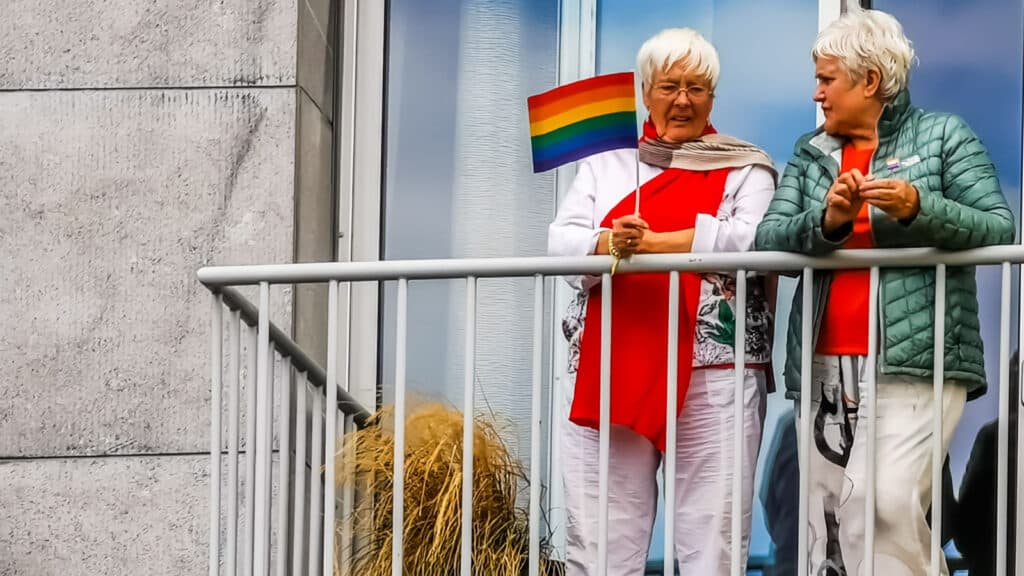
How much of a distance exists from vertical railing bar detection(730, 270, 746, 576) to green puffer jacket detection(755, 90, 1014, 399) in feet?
0.52

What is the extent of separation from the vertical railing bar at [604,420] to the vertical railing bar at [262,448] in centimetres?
89

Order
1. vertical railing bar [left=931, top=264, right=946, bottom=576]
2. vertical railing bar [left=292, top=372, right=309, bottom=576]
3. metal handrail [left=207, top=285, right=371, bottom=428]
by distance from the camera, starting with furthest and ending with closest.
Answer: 1. vertical railing bar [left=292, top=372, right=309, bottom=576]
2. metal handrail [left=207, top=285, right=371, bottom=428]
3. vertical railing bar [left=931, top=264, right=946, bottom=576]

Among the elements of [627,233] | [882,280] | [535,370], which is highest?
[627,233]

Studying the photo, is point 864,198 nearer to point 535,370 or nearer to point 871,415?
point 871,415

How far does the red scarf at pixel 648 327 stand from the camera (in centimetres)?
506

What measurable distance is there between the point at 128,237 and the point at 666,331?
2.02 metres

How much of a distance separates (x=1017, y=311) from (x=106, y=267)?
297 cm

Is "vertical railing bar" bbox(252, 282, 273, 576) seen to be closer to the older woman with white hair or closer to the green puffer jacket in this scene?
the older woman with white hair

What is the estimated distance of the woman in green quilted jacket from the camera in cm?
477

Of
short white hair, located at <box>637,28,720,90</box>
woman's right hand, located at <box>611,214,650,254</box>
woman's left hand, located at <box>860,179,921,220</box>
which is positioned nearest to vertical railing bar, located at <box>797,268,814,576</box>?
woman's left hand, located at <box>860,179,921,220</box>

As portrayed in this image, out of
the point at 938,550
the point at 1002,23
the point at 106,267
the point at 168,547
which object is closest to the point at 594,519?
the point at 938,550

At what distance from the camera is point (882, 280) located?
4.84 meters

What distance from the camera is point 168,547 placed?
611 cm

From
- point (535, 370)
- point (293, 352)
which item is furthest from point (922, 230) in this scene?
point (293, 352)
